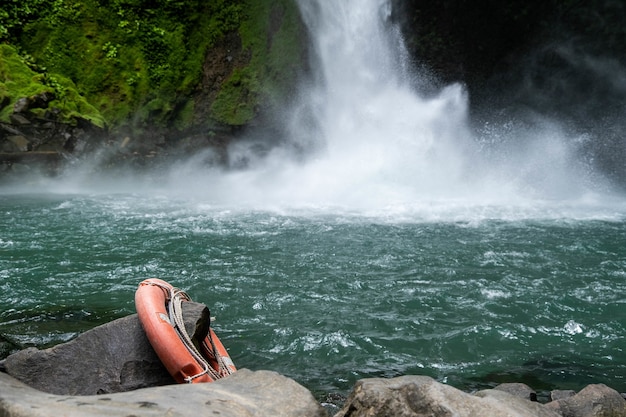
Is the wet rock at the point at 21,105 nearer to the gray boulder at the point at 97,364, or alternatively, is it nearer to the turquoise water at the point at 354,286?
the turquoise water at the point at 354,286

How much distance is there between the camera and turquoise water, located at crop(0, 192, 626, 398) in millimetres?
4949

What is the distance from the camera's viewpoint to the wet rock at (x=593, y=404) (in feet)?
12.3

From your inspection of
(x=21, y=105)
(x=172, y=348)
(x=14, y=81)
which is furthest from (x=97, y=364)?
(x=14, y=81)

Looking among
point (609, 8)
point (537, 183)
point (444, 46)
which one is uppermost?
point (609, 8)

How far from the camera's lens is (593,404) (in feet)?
12.5

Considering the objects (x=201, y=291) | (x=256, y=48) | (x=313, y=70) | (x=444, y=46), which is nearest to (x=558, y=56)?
(x=444, y=46)

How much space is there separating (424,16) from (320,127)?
5239mm

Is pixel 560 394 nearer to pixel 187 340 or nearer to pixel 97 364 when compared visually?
pixel 187 340

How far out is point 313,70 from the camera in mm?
18391

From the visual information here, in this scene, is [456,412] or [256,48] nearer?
[456,412]

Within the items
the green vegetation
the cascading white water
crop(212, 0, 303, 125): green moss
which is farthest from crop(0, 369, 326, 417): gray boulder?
crop(212, 0, 303, 125): green moss

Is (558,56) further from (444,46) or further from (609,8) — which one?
(444,46)

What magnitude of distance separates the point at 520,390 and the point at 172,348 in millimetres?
2724

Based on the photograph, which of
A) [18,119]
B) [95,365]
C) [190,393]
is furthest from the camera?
[18,119]
